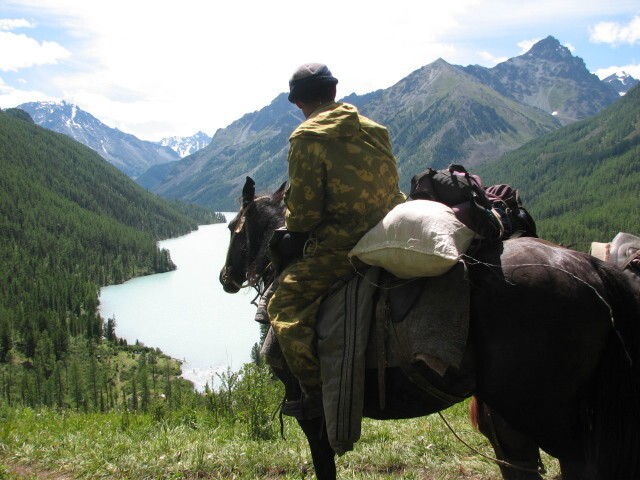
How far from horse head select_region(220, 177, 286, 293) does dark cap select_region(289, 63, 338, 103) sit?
3.07 ft

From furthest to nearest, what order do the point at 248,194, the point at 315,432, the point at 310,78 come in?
the point at 248,194
the point at 315,432
the point at 310,78

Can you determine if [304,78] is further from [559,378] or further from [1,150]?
[1,150]

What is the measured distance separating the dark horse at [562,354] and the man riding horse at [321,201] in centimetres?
86

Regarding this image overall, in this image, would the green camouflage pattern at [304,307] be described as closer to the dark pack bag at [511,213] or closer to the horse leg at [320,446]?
the horse leg at [320,446]

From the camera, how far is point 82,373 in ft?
206

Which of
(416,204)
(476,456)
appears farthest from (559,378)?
(476,456)

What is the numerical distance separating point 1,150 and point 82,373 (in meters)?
138

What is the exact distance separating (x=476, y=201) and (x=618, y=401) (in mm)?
1406

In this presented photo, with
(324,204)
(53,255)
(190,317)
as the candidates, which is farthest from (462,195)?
(53,255)

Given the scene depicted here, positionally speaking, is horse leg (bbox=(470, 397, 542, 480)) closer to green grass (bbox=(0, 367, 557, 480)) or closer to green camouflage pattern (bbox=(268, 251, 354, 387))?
green grass (bbox=(0, 367, 557, 480))

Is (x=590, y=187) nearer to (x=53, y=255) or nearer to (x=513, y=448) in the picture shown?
(x=53, y=255)

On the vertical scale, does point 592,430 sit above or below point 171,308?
below

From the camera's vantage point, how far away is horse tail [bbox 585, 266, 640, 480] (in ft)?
9.58

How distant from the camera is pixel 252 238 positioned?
468cm
